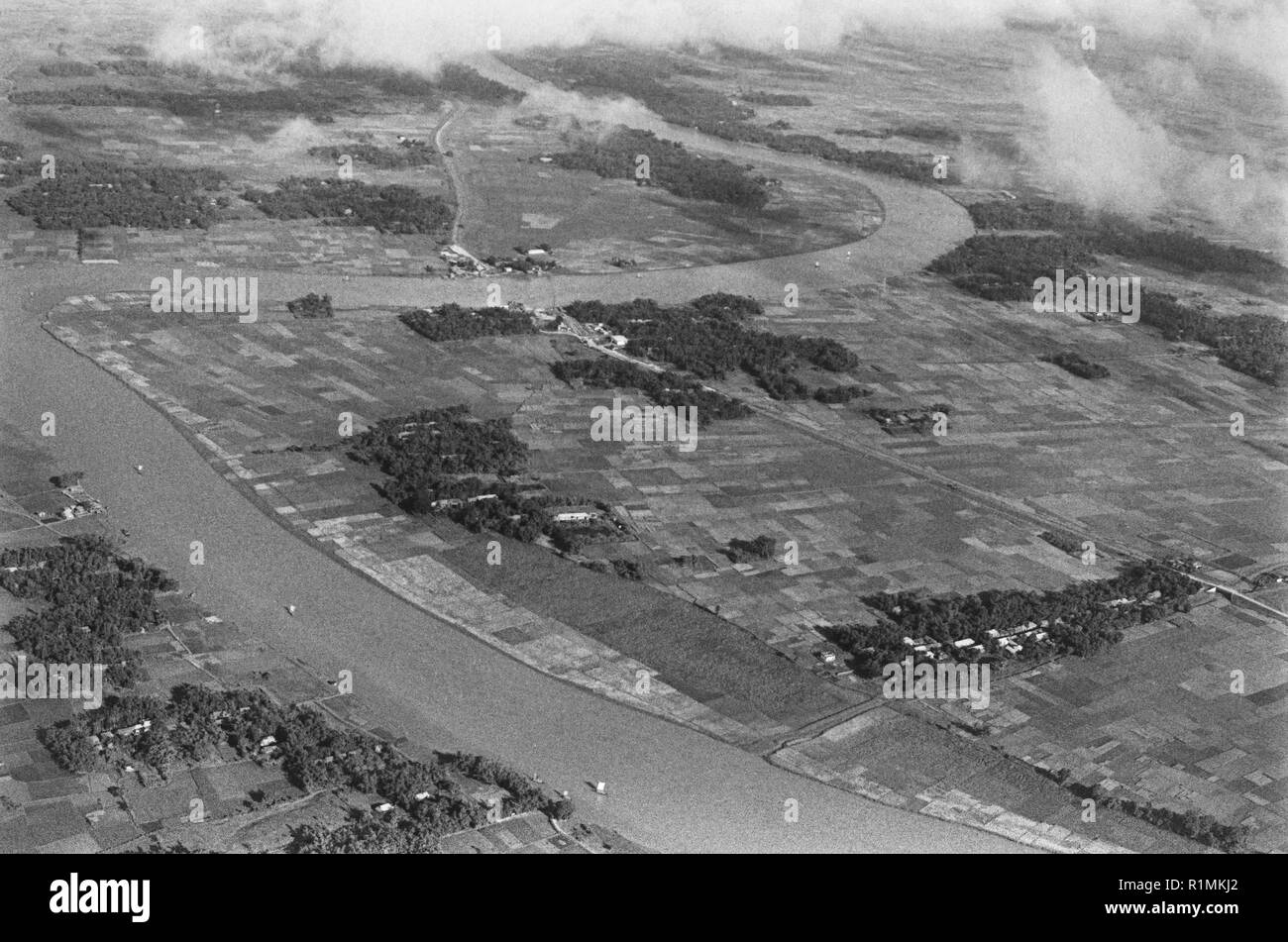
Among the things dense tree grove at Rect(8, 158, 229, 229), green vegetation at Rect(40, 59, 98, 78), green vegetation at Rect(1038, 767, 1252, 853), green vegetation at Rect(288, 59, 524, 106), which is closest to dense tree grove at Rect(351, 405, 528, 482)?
green vegetation at Rect(1038, 767, 1252, 853)

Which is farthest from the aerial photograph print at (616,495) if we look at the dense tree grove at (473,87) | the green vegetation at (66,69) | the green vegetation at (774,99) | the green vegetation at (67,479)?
the green vegetation at (774,99)

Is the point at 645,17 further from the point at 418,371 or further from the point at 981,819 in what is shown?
the point at 981,819

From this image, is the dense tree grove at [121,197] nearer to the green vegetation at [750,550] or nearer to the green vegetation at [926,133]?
the green vegetation at [750,550]

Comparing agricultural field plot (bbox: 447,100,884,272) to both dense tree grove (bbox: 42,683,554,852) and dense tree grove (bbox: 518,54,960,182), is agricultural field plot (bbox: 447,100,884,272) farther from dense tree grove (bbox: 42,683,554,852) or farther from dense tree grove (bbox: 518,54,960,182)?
dense tree grove (bbox: 42,683,554,852)

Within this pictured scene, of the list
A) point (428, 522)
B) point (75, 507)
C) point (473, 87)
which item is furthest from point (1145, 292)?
point (473, 87)

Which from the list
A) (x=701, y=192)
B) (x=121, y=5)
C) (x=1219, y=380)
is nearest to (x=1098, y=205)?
(x=701, y=192)
